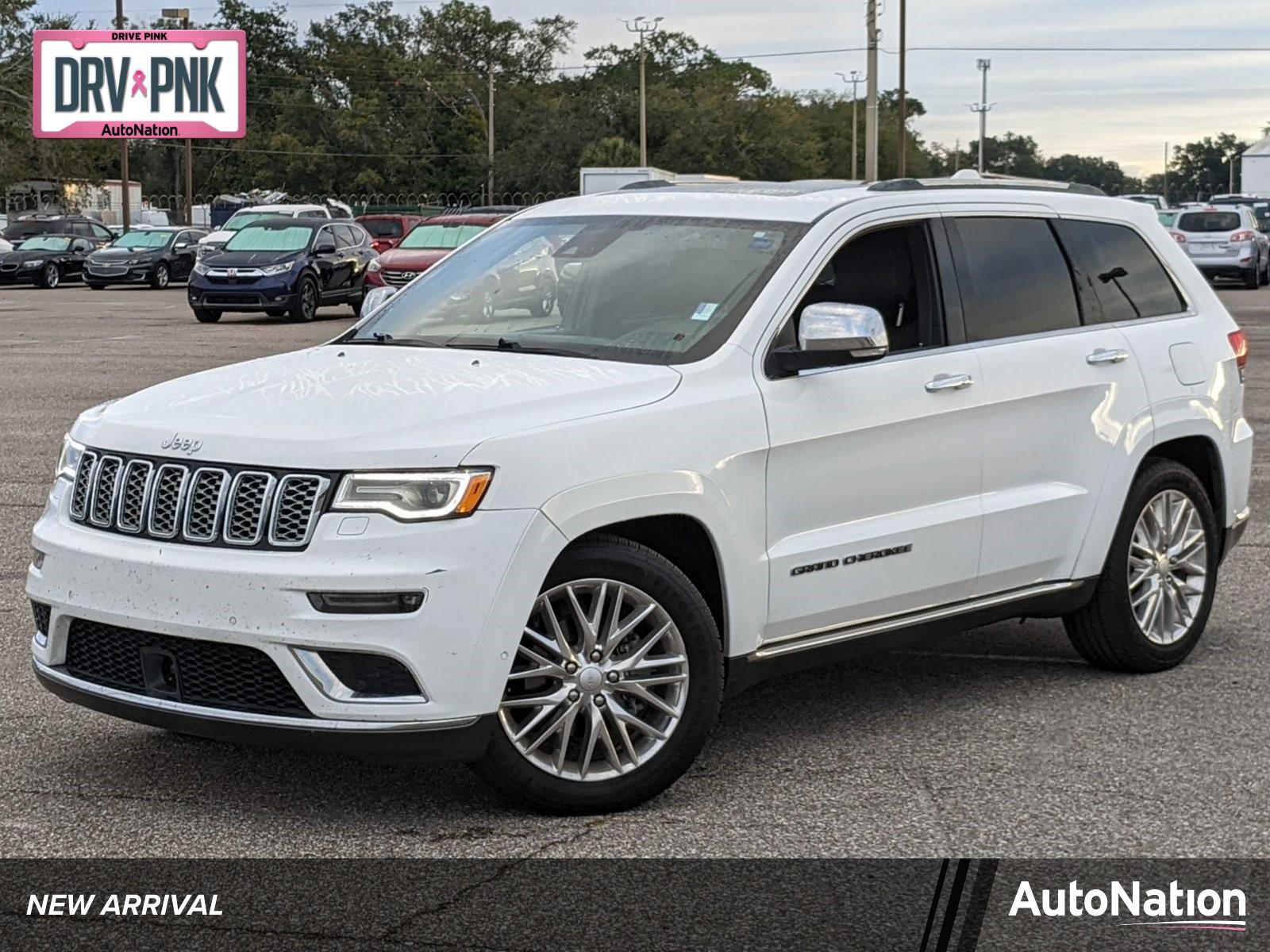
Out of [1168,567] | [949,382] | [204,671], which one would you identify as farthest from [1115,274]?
[204,671]

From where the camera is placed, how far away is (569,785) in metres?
5.09

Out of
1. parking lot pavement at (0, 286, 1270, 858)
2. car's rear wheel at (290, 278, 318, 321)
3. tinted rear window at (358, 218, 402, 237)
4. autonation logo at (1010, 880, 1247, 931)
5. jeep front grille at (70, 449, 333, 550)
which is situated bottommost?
autonation logo at (1010, 880, 1247, 931)

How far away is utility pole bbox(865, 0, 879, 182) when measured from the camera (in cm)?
4653

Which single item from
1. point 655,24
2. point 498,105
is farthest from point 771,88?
point 655,24

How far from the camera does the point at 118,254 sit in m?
43.3

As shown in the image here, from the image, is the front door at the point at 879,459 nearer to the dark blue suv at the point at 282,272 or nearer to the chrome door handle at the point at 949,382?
the chrome door handle at the point at 949,382

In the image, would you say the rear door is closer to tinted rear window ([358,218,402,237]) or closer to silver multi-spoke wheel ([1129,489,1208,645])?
silver multi-spoke wheel ([1129,489,1208,645])

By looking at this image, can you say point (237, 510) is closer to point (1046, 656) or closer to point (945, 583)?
point (945, 583)

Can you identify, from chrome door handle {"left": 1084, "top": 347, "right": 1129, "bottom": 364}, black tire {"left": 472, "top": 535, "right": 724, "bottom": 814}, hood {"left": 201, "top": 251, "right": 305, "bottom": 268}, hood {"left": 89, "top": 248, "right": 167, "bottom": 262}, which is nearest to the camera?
black tire {"left": 472, "top": 535, "right": 724, "bottom": 814}

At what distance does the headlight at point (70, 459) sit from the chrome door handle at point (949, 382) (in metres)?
2.55

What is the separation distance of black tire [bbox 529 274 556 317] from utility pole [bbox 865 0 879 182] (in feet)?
123

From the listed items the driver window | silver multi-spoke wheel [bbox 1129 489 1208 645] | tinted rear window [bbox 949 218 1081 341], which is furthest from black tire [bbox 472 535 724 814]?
silver multi-spoke wheel [bbox 1129 489 1208 645]

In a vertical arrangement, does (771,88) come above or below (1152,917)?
above

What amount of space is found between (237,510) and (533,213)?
91.0 inches
